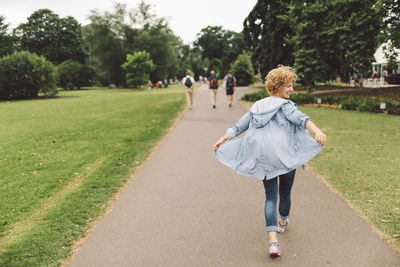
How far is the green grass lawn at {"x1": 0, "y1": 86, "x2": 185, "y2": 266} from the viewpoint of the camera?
341cm

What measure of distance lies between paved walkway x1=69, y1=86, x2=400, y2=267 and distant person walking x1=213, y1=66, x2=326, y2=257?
43 cm

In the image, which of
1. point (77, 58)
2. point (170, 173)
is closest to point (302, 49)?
point (170, 173)

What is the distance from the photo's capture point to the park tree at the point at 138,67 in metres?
45.0

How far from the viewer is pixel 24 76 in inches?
1164

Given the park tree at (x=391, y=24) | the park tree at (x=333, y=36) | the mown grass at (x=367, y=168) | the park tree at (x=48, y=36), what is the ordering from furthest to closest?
the park tree at (x=48, y=36) < the park tree at (x=333, y=36) < the park tree at (x=391, y=24) < the mown grass at (x=367, y=168)

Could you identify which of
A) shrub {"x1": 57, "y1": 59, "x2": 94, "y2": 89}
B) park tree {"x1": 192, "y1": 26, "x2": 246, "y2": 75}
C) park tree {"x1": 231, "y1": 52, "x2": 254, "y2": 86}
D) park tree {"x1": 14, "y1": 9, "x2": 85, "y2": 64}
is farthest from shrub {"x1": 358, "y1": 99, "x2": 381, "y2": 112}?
park tree {"x1": 192, "y1": 26, "x2": 246, "y2": 75}

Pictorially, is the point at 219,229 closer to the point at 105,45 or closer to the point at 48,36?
the point at 105,45

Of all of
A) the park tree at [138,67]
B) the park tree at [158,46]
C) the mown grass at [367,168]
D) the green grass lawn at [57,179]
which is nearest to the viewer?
the green grass lawn at [57,179]

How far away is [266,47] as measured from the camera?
88.7 feet

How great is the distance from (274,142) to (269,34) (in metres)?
25.7

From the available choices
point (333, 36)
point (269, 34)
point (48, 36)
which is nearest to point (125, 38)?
point (48, 36)

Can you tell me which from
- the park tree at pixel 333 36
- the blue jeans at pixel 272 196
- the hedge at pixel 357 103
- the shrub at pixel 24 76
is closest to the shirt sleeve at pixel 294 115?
the blue jeans at pixel 272 196

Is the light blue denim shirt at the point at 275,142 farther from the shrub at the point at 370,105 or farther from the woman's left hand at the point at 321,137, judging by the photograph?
the shrub at the point at 370,105

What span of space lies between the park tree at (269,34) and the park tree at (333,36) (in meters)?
5.09
